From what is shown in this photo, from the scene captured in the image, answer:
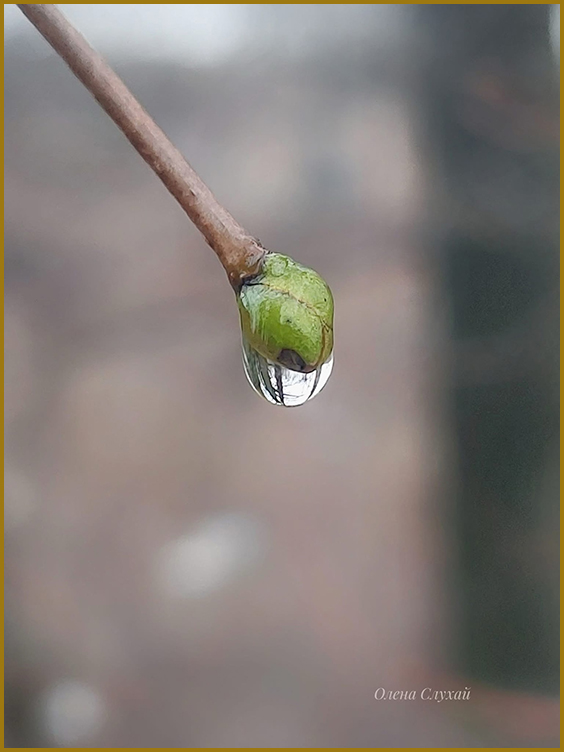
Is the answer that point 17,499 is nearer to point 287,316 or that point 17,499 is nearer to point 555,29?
point 287,316

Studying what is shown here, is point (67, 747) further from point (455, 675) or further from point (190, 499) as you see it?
point (455, 675)

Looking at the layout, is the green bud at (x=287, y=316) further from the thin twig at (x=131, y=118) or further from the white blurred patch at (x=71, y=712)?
the white blurred patch at (x=71, y=712)

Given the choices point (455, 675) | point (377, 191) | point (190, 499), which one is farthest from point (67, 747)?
point (377, 191)

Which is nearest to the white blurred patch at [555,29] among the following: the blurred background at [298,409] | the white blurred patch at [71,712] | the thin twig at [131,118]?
the blurred background at [298,409]

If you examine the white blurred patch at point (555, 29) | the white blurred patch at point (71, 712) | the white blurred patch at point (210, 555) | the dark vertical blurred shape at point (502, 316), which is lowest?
the white blurred patch at point (71, 712)

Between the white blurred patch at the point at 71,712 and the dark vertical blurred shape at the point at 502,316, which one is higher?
the dark vertical blurred shape at the point at 502,316

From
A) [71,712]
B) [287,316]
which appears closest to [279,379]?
[287,316]

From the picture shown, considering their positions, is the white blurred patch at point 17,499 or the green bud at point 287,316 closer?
the green bud at point 287,316

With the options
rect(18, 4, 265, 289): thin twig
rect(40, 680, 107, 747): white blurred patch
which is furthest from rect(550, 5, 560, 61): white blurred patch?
rect(40, 680, 107, 747): white blurred patch
